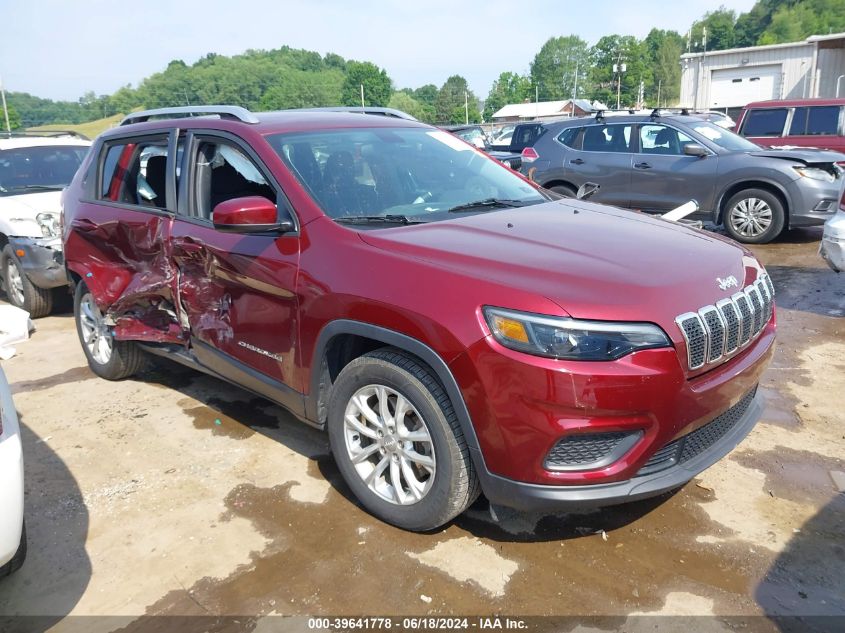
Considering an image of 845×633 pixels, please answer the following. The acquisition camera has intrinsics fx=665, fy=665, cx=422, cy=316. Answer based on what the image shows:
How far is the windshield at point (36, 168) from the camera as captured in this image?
732 centimetres

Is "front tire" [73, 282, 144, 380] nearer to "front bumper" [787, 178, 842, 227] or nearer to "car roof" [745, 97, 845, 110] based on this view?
"front bumper" [787, 178, 842, 227]

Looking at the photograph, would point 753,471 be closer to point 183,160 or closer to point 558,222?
point 558,222

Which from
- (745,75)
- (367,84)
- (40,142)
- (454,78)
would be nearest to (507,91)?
(454,78)

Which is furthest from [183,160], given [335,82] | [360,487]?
[335,82]

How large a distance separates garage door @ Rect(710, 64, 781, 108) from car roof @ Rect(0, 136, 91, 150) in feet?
129

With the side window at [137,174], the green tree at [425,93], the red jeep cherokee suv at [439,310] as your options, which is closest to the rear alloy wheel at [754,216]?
the red jeep cherokee suv at [439,310]

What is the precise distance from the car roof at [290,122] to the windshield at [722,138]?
21.1 ft

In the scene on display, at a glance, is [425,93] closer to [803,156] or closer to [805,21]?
[805,21]

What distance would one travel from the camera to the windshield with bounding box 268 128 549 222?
10.9ft

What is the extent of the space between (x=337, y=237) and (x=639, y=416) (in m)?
1.50

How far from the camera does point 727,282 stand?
2801 mm

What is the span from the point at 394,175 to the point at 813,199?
7175 millimetres

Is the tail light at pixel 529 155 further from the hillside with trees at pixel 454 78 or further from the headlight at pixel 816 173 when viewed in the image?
the hillside with trees at pixel 454 78

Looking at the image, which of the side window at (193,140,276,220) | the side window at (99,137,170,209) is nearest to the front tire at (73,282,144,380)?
the side window at (99,137,170,209)
